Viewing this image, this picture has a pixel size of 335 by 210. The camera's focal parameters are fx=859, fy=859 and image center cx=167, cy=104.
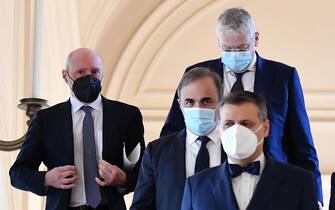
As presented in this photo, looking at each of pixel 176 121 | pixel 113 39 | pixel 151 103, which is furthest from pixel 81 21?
A: pixel 176 121

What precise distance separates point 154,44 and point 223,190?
4842 millimetres

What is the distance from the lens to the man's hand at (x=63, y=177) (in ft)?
12.7

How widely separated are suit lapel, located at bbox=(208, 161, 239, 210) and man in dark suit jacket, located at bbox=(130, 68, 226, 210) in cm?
26

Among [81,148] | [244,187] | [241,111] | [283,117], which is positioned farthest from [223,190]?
[81,148]

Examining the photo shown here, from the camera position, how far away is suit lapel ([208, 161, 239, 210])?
10.9 feet

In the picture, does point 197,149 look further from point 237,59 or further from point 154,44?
point 154,44

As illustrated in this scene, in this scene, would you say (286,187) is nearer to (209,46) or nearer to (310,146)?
(310,146)

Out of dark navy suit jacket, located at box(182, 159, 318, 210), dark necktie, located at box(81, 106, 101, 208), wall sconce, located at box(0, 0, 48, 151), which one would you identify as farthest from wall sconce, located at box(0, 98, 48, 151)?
dark navy suit jacket, located at box(182, 159, 318, 210)

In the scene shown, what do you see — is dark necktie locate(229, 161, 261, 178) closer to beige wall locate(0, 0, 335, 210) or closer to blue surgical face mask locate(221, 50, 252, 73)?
blue surgical face mask locate(221, 50, 252, 73)

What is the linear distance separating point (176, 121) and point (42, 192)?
0.71m

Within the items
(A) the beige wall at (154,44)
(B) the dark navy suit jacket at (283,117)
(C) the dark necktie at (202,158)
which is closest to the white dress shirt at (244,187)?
(C) the dark necktie at (202,158)

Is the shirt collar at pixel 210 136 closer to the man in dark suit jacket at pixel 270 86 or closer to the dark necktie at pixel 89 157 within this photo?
the man in dark suit jacket at pixel 270 86

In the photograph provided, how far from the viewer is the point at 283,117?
3.96 meters

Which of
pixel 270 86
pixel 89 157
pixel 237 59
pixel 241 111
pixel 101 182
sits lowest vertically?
pixel 101 182
